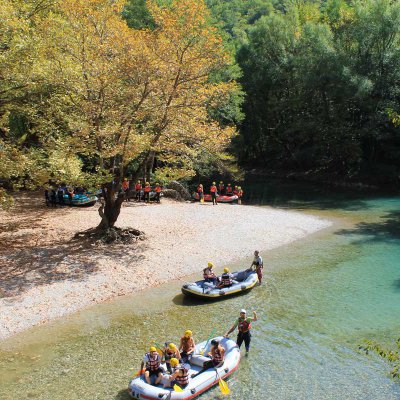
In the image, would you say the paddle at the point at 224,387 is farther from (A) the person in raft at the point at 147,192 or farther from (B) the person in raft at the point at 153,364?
(A) the person in raft at the point at 147,192

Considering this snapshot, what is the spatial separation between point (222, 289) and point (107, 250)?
20.4 feet

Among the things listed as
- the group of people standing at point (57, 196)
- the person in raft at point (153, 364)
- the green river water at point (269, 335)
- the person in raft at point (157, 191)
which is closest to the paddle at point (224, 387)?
the green river water at point (269, 335)

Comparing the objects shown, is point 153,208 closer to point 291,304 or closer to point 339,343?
point 291,304

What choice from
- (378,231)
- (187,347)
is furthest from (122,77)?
(378,231)

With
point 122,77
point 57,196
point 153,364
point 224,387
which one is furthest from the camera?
point 57,196

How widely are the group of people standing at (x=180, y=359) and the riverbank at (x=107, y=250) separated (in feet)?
16.1

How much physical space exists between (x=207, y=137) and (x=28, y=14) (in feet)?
31.2

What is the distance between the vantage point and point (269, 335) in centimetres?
1304

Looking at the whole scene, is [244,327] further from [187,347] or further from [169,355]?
[169,355]

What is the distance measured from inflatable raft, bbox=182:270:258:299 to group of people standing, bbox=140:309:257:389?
10.7ft

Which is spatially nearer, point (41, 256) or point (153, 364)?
point (153, 364)

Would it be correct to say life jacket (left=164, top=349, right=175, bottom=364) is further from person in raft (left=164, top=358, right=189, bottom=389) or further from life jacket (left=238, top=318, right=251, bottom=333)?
life jacket (left=238, top=318, right=251, bottom=333)

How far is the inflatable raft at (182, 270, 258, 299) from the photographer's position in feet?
50.2

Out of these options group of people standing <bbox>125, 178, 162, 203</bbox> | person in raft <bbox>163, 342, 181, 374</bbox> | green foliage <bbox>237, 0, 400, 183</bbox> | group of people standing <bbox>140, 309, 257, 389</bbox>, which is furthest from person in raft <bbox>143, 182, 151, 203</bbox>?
person in raft <bbox>163, 342, 181, 374</bbox>
